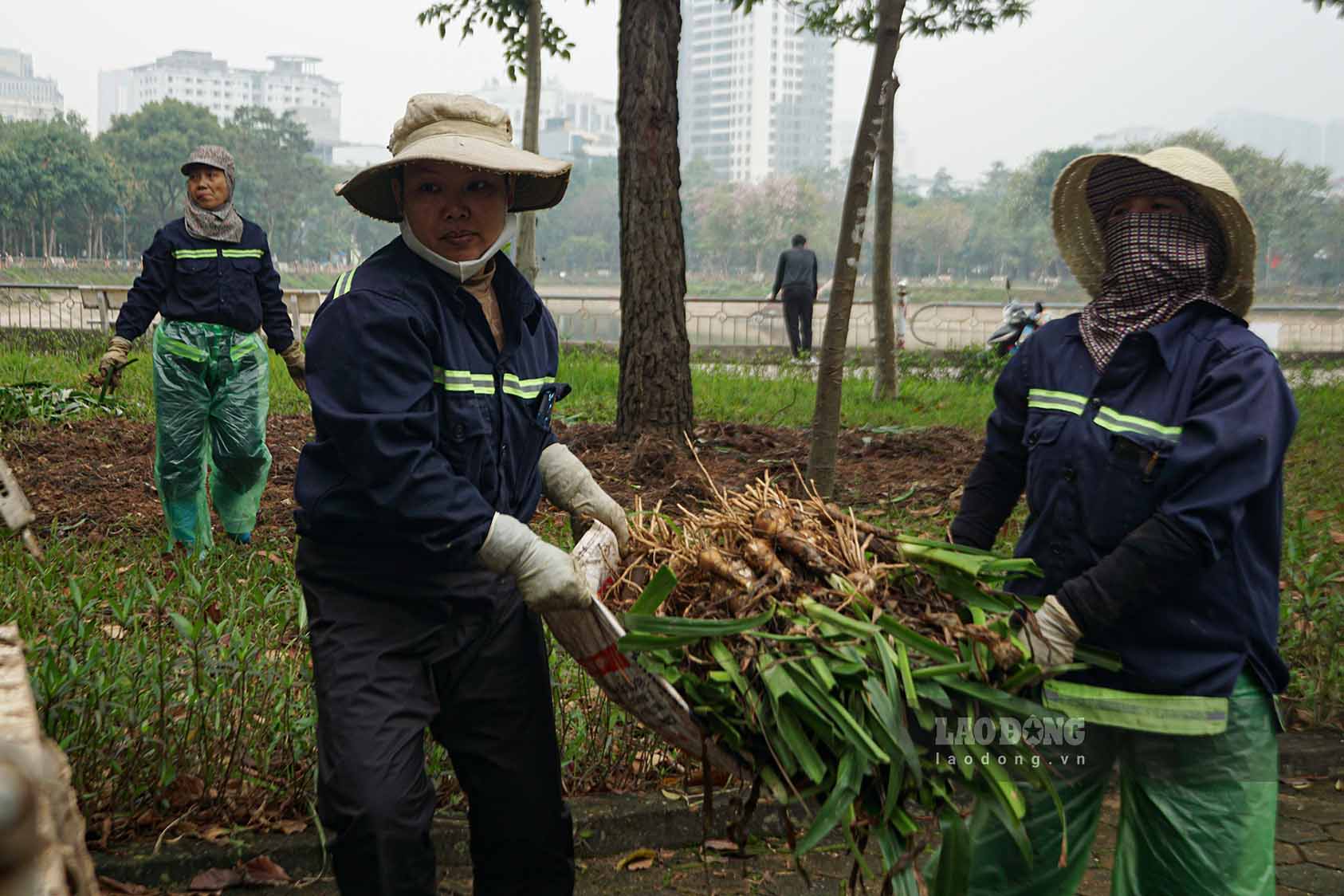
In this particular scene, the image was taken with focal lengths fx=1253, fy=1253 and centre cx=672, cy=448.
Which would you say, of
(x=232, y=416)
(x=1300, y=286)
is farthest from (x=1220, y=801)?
(x=1300, y=286)

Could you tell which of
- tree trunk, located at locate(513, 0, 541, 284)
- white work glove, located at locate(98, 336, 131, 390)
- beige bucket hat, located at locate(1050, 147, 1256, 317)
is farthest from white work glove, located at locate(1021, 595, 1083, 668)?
tree trunk, located at locate(513, 0, 541, 284)

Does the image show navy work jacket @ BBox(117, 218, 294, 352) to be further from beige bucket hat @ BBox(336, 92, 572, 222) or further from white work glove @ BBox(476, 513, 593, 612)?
white work glove @ BBox(476, 513, 593, 612)

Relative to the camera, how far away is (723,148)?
121688 mm

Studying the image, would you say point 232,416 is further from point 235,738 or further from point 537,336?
point 537,336

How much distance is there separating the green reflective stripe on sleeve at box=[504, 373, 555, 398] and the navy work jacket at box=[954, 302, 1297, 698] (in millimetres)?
1023

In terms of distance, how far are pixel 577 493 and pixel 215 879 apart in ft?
4.47

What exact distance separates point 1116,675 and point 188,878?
228 cm

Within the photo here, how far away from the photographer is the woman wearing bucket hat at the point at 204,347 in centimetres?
582

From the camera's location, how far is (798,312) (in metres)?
17.8

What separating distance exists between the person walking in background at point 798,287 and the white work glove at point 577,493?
47.7ft

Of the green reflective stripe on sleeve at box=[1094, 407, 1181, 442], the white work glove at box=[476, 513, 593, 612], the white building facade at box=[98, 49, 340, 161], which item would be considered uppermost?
the white building facade at box=[98, 49, 340, 161]

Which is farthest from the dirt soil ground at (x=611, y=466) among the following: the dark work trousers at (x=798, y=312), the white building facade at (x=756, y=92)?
the white building facade at (x=756, y=92)

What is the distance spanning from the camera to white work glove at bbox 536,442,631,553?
281 centimetres

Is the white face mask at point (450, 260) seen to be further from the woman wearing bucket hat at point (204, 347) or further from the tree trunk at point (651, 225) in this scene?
the tree trunk at point (651, 225)
